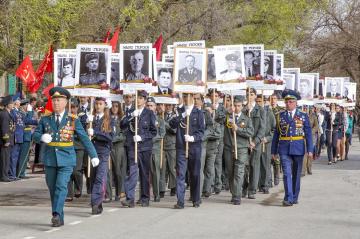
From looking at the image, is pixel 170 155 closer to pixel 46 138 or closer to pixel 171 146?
pixel 171 146

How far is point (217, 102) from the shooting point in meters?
17.9

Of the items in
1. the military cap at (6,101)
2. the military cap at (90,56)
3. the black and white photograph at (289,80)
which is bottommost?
the military cap at (6,101)

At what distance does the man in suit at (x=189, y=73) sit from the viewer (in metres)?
15.4

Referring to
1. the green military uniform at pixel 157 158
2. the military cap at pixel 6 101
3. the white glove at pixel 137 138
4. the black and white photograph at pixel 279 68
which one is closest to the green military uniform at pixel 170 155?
the green military uniform at pixel 157 158

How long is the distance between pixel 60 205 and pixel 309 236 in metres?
3.12

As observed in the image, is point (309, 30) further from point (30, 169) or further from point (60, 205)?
point (60, 205)

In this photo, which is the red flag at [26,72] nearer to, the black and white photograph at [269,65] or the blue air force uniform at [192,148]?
the black and white photograph at [269,65]

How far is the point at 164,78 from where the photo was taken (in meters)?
18.0

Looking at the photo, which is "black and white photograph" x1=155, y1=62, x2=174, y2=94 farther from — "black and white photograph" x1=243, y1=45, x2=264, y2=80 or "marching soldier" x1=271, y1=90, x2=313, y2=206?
"marching soldier" x1=271, y1=90, x2=313, y2=206

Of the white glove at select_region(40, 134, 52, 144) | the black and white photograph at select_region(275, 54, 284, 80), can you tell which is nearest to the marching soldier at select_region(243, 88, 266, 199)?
the black and white photograph at select_region(275, 54, 284, 80)

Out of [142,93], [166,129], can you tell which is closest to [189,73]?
[142,93]

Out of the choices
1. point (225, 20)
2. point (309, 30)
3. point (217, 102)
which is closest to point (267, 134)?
point (217, 102)

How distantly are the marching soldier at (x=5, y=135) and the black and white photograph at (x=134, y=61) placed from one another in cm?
510

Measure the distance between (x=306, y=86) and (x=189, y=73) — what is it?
31.1 feet
